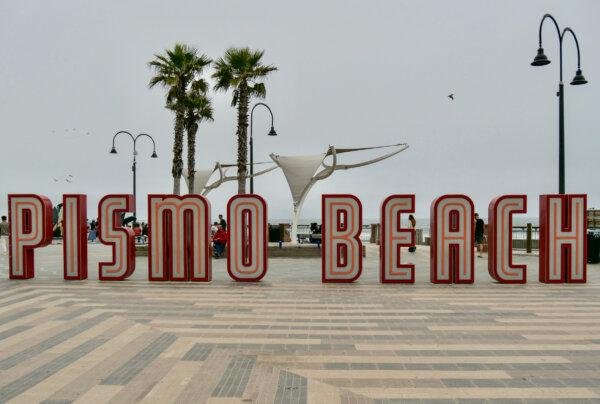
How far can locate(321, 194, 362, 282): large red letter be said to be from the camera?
1291 centimetres

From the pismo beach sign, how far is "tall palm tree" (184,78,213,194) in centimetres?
1567

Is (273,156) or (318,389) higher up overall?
(273,156)

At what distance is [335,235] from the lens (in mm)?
12953

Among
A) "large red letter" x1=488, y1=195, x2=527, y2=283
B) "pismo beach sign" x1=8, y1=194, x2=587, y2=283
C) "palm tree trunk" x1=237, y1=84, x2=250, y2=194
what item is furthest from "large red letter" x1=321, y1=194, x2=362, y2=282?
"palm tree trunk" x1=237, y1=84, x2=250, y2=194

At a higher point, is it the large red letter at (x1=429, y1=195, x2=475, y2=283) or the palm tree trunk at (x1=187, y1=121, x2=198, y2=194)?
the palm tree trunk at (x1=187, y1=121, x2=198, y2=194)

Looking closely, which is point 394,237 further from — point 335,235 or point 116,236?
point 116,236

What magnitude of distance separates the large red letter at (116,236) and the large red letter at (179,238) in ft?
2.03

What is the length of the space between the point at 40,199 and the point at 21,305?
450 centimetres

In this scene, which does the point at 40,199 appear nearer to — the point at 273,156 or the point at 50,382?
the point at 50,382

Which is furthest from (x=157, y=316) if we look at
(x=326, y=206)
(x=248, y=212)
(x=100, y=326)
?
(x=326, y=206)

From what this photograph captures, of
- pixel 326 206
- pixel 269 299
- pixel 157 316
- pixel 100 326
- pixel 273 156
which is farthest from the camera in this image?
pixel 273 156

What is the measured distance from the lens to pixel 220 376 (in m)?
5.76

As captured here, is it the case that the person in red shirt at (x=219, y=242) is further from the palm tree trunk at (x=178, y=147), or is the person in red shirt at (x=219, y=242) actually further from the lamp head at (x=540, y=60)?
the lamp head at (x=540, y=60)

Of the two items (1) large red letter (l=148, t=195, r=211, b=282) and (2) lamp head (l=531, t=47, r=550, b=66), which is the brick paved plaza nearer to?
(1) large red letter (l=148, t=195, r=211, b=282)
